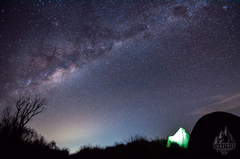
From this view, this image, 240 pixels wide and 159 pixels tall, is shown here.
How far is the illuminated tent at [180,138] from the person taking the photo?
25.6 ft

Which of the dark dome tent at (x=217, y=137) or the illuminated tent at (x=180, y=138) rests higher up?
the dark dome tent at (x=217, y=137)

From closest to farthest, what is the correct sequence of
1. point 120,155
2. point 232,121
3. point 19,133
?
point 232,121 → point 120,155 → point 19,133

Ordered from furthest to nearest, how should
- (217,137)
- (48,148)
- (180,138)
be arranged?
(48,148), (180,138), (217,137)

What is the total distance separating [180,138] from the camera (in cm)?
798

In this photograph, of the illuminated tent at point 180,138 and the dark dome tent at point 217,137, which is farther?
the illuminated tent at point 180,138

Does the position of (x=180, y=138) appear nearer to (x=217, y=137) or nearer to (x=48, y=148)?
(x=217, y=137)

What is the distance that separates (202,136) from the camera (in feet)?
16.5

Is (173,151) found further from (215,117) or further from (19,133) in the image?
(19,133)

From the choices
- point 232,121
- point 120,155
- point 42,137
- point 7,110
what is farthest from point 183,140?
point 7,110

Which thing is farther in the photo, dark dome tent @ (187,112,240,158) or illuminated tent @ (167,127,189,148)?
illuminated tent @ (167,127,189,148)

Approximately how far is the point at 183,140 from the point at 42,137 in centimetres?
1478

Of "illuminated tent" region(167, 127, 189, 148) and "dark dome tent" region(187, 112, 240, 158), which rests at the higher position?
"dark dome tent" region(187, 112, 240, 158)

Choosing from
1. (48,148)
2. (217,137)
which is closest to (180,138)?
(217,137)

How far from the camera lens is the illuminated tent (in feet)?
25.6
